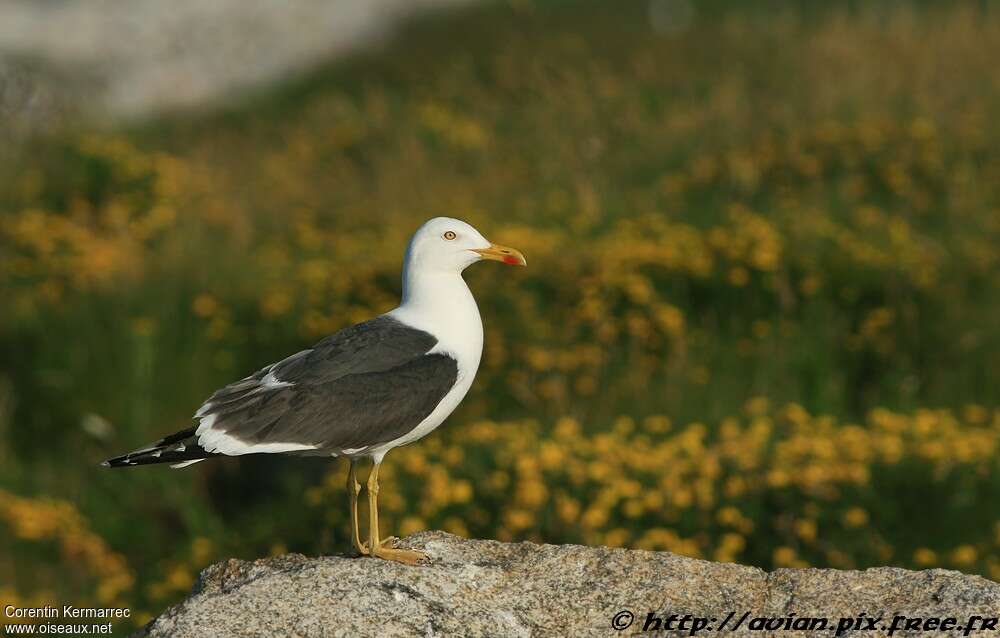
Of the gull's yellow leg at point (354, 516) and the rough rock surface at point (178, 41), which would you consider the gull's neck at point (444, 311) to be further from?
the rough rock surface at point (178, 41)

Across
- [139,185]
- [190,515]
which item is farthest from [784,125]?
[190,515]

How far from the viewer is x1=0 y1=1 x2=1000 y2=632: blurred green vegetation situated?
7.39 metres

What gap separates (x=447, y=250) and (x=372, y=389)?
60 cm

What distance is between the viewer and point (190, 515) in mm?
8242

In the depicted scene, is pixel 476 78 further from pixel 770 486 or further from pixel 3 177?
pixel 770 486

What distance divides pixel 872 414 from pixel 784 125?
484 centimetres

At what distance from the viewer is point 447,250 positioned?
503 cm

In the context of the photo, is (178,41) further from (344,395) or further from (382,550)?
(382,550)

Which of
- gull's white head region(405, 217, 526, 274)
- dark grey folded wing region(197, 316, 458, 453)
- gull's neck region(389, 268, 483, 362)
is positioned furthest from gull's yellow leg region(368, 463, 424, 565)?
gull's white head region(405, 217, 526, 274)

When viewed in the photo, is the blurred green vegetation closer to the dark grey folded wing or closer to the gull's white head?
the gull's white head

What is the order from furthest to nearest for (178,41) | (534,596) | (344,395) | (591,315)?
(178,41) → (591,315) → (344,395) → (534,596)

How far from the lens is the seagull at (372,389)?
464 centimetres

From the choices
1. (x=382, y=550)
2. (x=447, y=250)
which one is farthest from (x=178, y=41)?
(x=382, y=550)

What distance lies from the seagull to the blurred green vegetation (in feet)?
7.70
